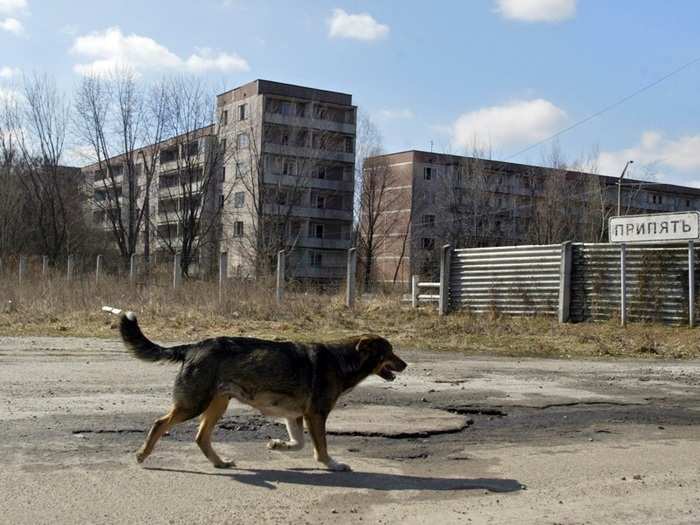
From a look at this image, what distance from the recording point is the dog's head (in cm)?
701

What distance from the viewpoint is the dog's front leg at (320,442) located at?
20.7 ft

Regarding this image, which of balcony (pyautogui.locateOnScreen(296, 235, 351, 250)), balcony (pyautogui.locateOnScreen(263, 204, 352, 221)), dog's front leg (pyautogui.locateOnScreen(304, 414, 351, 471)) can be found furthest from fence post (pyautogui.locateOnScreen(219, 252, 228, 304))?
balcony (pyautogui.locateOnScreen(296, 235, 351, 250))

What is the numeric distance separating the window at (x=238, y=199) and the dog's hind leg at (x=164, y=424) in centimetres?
6618

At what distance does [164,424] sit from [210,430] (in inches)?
15.1

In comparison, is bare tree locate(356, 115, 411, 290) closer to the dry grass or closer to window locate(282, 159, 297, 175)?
window locate(282, 159, 297, 175)

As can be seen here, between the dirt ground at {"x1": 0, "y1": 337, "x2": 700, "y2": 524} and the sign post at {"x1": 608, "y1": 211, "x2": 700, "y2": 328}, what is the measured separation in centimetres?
799

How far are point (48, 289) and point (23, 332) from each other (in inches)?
248

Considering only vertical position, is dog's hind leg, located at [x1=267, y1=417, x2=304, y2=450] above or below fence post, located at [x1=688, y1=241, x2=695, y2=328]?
below

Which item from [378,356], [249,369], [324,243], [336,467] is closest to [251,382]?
[249,369]

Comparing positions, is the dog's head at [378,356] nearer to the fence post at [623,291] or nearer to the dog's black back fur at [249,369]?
the dog's black back fur at [249,369]

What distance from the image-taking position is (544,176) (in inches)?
2667

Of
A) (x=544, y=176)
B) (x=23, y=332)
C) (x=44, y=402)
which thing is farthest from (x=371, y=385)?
(x=544, y=176)

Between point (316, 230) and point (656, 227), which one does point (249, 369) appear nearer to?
point (656, 227)

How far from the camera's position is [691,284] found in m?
18.1
